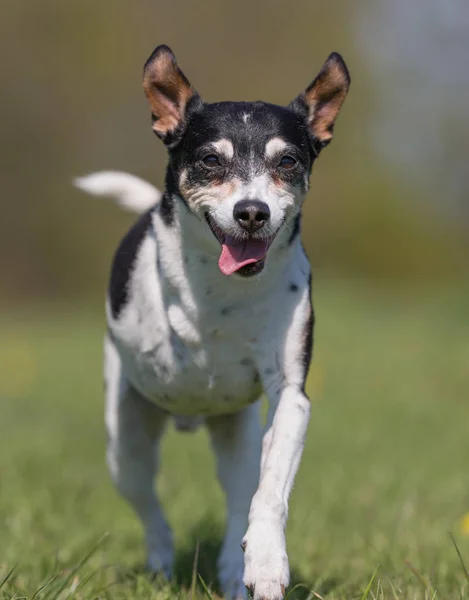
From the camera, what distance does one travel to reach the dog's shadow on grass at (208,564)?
4105 mm

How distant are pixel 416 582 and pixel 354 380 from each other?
6.66 m

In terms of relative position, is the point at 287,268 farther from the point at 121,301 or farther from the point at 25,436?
the point at 25,436

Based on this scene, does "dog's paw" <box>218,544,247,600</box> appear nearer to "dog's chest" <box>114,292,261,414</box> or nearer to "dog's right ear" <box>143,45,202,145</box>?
"dog's chest" <box>114,292,261,414</box>

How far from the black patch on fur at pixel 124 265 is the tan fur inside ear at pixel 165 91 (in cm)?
50

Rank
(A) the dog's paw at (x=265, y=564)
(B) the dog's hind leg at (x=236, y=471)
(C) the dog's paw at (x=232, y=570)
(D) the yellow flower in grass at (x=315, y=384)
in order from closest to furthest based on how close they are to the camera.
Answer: (A) the dog's paw at (x=265, y=564) < (C) the dog's paw at (x=232, y=570) < (B) the dog's hind leg at (x=236, y=471) < (D) the yellow flower in grass at (x=315, y=384)

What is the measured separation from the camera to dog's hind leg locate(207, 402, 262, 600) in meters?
4.64

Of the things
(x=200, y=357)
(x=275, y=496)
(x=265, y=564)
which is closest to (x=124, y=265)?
(x=200, y=357)

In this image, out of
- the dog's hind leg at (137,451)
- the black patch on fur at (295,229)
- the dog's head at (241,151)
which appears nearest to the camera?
the dog's head at (241,151)

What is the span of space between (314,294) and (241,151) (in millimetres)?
11222

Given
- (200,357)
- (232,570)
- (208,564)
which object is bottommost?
(208,564)

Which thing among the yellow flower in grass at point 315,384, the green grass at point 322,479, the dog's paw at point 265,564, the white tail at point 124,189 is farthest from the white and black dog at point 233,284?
the yellow flower in grass at point 315,384

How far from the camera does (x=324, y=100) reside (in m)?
4.23

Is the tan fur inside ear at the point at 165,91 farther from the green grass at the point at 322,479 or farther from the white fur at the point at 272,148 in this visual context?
→ the green grass at the point at 322,479

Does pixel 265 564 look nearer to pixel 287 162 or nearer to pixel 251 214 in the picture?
pixel 251 214
